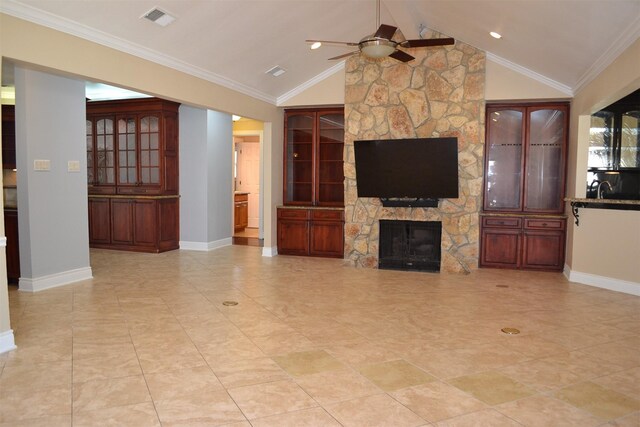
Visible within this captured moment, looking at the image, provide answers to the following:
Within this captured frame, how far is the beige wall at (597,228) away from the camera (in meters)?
5.46

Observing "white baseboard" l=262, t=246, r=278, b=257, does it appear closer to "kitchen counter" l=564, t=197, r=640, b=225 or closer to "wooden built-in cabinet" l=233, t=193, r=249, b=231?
"wooden built-in cabinet" l=233, t=193, r=249, b=231

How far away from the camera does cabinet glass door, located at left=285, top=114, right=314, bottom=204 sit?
8.01 meters

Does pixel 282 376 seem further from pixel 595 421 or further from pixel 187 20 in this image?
pixel 187 20

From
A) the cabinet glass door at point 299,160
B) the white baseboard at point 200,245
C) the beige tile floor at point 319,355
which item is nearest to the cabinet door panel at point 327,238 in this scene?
the cabinet glass door at point 299,160

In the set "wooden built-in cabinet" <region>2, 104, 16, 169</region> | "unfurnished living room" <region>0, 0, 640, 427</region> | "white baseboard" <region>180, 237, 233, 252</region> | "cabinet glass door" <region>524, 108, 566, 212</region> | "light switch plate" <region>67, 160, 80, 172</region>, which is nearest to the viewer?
"unfurnished living room" <region>0, 0, 640, 427</region>

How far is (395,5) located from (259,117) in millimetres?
2634

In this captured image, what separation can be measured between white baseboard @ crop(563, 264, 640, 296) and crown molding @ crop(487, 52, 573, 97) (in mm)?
2489

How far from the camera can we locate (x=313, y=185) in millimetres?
7949

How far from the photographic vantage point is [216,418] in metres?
2.59

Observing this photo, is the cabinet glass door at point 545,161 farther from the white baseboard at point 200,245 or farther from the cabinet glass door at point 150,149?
the cabinet glass door at point 150,149

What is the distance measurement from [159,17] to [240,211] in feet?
23.1

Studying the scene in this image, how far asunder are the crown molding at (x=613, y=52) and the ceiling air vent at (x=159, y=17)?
414cm

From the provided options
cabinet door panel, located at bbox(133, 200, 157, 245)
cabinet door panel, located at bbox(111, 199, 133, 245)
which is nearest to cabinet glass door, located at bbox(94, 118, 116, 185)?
cabinet door panel, located at bbox(111, 199, 133, 245)

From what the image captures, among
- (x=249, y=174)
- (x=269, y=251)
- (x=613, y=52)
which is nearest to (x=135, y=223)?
(x=269, y=251)
